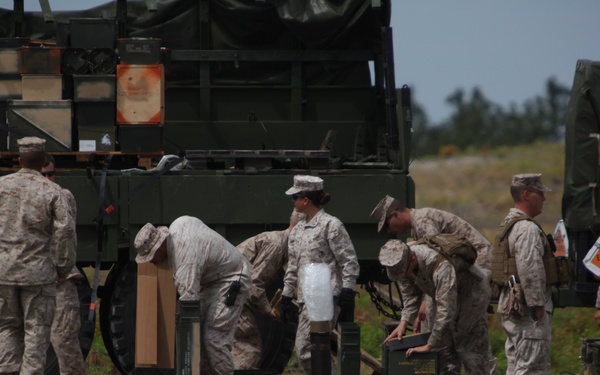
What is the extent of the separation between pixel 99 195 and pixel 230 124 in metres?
2.27

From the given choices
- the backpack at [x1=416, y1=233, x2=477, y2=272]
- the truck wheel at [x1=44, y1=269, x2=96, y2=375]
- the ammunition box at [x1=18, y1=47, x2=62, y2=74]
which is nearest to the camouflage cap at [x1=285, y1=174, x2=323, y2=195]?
the backpack at [x1=416, y1=233, x2=477, y2=272]

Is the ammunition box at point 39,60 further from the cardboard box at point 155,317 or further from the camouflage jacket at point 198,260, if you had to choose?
the camouflage jacket at point 198,260

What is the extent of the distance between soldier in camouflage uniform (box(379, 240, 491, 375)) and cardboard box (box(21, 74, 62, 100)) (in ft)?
12.3

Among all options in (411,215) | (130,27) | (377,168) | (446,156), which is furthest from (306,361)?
(446,156)

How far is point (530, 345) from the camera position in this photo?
10.5 m

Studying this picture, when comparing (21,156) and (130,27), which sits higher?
(130,27)

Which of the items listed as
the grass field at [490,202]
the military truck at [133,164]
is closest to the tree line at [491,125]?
the grass field at [490,202]

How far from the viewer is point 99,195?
487 inches

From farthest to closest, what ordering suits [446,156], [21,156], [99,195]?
[446,156]
[99,195]
[21,156]

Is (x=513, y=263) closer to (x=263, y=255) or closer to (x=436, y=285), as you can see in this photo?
(x=436, y=285)

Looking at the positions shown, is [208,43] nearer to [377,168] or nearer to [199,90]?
[199,90]

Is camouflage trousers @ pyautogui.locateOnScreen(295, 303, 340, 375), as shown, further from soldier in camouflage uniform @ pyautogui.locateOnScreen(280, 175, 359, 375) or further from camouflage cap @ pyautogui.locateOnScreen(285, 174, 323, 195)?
camouflage cap @ pyautogui.locateOnScreen(285, 174, 323, 195)

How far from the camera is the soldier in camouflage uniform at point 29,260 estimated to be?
10.4 m

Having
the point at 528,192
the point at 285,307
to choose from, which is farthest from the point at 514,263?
the point at 285,307
